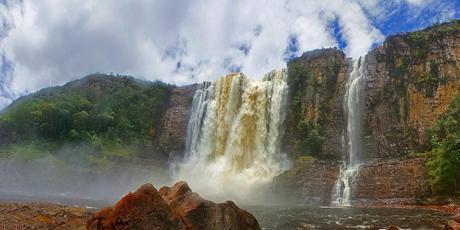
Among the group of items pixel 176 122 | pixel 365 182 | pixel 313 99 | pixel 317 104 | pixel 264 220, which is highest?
pixel 313 99

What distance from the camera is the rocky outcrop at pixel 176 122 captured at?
51.8 meters

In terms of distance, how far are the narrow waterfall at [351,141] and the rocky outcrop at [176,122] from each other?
21242 mm

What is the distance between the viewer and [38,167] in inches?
1804

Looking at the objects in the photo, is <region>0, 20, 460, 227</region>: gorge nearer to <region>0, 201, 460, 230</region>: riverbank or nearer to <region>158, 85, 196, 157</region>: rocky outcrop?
<region>158, 85, 196, 157</region>: rocky outcrop

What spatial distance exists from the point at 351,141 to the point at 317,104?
577cm

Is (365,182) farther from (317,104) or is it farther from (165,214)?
(165,214)

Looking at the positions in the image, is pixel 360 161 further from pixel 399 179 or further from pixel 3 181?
pixel 3 181

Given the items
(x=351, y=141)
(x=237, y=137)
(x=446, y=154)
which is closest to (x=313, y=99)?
(x=351, y=141)

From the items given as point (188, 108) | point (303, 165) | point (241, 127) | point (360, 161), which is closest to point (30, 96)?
point (188, 108)

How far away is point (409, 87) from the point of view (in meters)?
36.3

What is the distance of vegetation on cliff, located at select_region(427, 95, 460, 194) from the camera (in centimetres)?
2800

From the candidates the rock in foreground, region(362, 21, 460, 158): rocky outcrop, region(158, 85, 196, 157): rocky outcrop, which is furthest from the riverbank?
region(158, 85, 196, 157): rocky outcrop

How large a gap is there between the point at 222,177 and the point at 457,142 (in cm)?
2263

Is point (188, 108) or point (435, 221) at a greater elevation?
point (188, 108)
